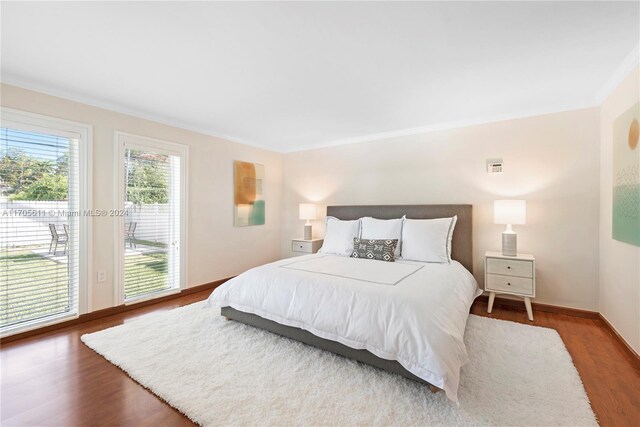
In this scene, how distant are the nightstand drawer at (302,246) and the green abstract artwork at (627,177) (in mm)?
3581

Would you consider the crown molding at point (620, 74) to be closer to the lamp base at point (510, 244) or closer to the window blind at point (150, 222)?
the lamp base at point (510, 244)

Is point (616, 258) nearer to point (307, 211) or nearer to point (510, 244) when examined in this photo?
point (510, 244)

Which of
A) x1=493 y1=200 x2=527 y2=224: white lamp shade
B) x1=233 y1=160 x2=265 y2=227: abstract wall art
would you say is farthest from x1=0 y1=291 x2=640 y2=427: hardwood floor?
x1=233 y1=160 x2=265 y2=227: abstract wall art

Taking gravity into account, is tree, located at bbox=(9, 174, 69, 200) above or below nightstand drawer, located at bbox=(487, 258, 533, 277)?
above

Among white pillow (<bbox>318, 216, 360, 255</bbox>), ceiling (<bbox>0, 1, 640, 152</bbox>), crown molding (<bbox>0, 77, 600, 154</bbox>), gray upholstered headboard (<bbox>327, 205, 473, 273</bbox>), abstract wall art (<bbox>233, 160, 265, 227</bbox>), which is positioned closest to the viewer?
ceiling (<bbox>0, 1, 640, 152</bbox>)

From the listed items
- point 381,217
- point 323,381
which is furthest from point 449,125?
point 323,381

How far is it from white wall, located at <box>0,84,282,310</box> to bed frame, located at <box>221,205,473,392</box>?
1432 mm

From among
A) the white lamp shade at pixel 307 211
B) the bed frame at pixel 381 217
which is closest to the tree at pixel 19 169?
the bed frame at pixel 381 217

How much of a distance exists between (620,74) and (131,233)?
5.22m

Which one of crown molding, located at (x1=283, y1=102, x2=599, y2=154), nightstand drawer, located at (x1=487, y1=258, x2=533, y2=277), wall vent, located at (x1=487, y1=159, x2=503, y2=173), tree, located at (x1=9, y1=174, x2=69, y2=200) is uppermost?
crown molding, located at (x1=283, y1=102, x2=599, y2=154)

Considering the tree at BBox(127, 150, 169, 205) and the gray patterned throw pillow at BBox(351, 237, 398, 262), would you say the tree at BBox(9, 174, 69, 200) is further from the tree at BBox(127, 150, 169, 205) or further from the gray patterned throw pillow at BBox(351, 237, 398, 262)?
the gray patterned throw pillow at BBox(351, 237, 398, 262)

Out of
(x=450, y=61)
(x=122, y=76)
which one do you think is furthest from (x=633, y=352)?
(x=122, y=76)

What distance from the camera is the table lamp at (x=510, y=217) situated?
10.1 ft

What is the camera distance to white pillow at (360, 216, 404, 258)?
11.6 ft
